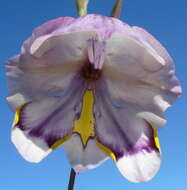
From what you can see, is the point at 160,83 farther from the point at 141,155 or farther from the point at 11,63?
the point at 11,63

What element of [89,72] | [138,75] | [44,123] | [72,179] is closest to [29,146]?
[44,123]

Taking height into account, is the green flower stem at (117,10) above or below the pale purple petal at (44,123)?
above

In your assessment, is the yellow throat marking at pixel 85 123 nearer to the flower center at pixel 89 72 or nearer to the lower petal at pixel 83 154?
the lower petal at pixel 83 154

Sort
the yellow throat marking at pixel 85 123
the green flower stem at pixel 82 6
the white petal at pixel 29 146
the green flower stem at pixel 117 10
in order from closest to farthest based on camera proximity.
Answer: the white petal at pixel 29 146, the yellow throat marking at pixel 85 123, the green flower stem at pixel 117 10, the green flower stem at pixel 82 6

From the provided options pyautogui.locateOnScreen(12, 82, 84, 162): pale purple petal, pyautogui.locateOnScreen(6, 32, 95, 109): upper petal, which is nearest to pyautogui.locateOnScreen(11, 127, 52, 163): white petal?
pyautogui.locateOnScreen(12, 82, 84, 162): pale purple petal

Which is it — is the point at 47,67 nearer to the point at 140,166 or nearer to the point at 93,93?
the point at 93,93

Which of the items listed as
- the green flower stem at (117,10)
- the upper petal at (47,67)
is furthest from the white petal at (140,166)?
the green flower stem at (117,10)

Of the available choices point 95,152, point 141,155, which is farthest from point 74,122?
point 141,155

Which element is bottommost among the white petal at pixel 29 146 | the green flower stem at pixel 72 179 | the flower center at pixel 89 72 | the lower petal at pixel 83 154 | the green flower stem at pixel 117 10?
the green flower stem at pixel 72 179
